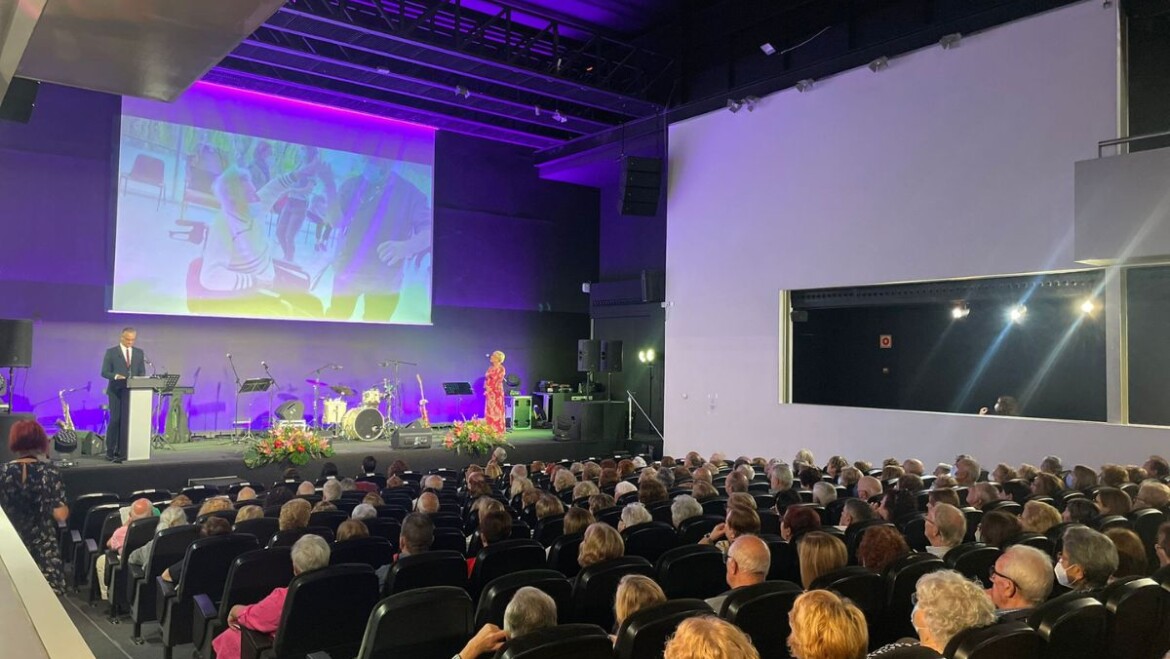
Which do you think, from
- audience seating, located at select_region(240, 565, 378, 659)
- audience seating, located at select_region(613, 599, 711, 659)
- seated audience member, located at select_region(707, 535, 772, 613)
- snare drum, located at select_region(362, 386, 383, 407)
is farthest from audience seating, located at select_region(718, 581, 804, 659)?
snare drum, located at select_region(362, 386, 383, 407)

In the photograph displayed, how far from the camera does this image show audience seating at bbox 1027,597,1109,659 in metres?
2.66

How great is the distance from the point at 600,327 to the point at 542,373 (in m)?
1.66

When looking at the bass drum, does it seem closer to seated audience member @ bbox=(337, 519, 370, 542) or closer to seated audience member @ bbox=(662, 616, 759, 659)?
seated audience member @ bbox=(337, 519, 370, 542)

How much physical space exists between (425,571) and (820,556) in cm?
192

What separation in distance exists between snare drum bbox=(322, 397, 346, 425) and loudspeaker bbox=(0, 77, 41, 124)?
7.62 meters

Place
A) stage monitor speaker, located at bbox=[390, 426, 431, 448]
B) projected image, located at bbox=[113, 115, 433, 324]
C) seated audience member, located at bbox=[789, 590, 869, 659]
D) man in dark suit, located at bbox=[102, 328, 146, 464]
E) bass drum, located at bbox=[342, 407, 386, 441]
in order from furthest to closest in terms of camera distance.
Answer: bass drum, located at bbox=[342, 407, 386, 441] → projected image, located at bbox=[113, 115, 433, 324] → stage monitor speaker, located at bbox=[390, 426, 431, 448] → man in dark suit, located at bbox=[102, 328, 146, 464] → seated audience member, located at bbox=[789, 590, 869, 659]

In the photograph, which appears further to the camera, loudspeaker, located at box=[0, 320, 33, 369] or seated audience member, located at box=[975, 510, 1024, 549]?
loudspeaker, located at box=[0, 320, 33, 369]

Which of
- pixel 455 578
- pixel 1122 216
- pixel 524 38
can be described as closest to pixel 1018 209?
pixel 1122 216

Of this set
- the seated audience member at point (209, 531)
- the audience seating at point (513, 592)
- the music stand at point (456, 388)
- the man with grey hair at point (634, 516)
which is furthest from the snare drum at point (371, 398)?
the audience seating at point (513, 592)

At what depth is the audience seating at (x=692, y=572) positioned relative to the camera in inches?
147

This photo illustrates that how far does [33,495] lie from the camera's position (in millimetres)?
5020

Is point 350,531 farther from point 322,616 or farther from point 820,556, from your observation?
point 820,556

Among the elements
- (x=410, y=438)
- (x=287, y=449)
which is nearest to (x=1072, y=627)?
(x=287, y=449)

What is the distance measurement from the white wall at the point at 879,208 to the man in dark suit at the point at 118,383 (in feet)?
27.8
